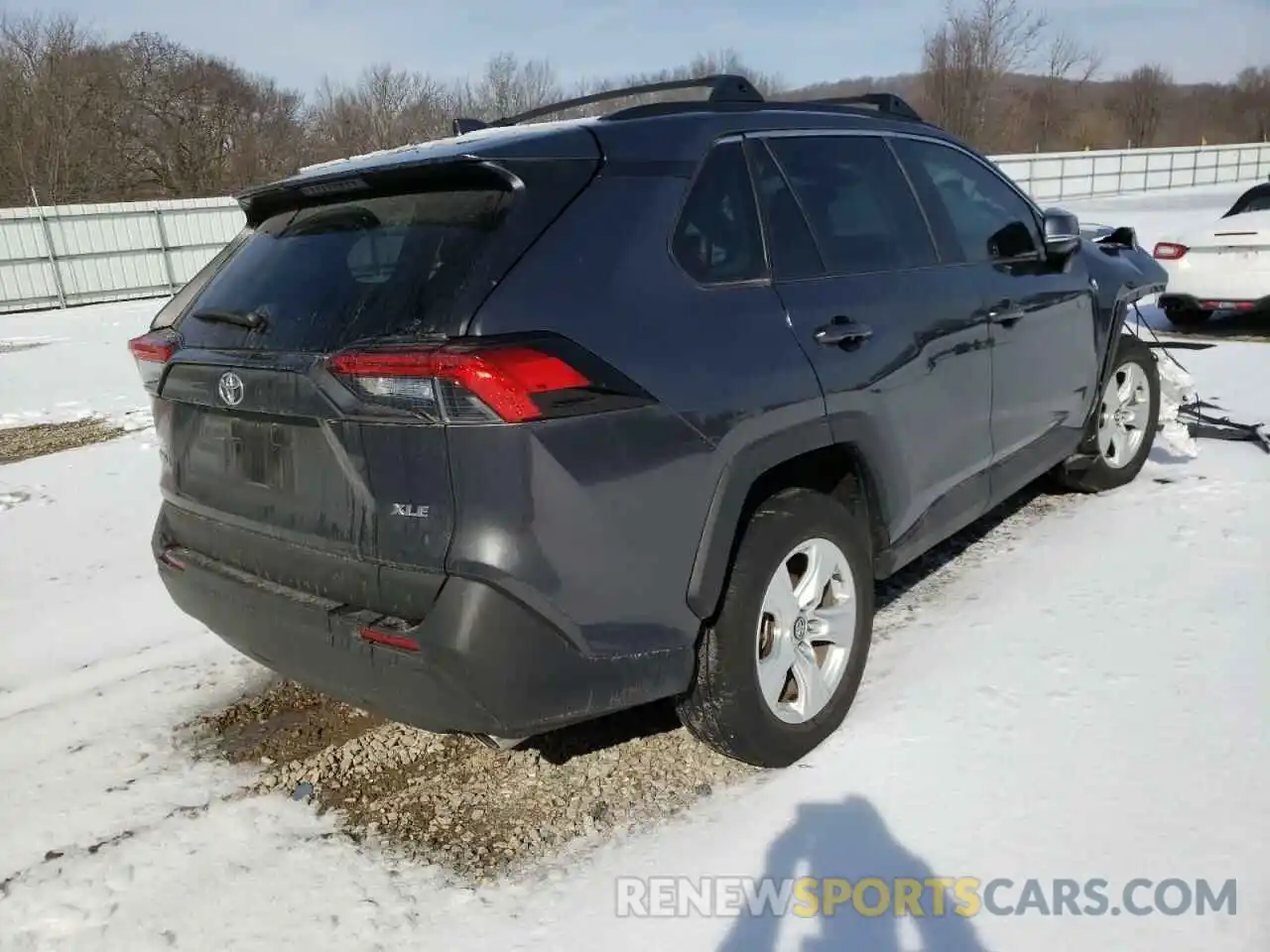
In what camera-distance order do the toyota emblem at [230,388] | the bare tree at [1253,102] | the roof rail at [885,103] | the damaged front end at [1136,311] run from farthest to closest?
the bare tree at [1253,102]
the damaged front end at [1136,311]
the roof rail at [885,103]
the toyota emblem at [230,388]

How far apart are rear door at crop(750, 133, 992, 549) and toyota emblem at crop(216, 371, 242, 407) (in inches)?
57.8

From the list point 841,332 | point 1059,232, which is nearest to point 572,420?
point 841,332

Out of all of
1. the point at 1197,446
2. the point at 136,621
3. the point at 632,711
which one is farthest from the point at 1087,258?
the point at 136,621

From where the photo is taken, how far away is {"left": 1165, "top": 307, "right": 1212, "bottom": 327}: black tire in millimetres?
9984

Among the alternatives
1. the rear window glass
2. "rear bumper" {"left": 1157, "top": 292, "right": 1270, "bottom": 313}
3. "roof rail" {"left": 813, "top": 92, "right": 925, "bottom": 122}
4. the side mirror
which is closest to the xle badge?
the rear window glass

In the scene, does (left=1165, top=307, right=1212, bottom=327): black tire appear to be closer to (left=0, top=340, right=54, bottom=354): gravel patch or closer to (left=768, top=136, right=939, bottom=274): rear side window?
(left=768, top=136, right=939, bottom=274): rear side window


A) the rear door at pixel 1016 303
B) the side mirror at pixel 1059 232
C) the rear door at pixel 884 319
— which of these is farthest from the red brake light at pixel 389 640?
the side mirror at pixel 1059 232

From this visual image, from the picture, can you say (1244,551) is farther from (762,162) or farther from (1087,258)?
(762,162)

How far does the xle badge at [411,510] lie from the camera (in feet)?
7.01

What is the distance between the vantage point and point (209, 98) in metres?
42.5

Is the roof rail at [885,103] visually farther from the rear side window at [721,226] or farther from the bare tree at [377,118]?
the bare tree at [377,118]

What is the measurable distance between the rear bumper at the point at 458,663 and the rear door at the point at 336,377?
83 millimetres

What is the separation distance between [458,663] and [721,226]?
4.49ft

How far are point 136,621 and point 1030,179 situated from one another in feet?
109
